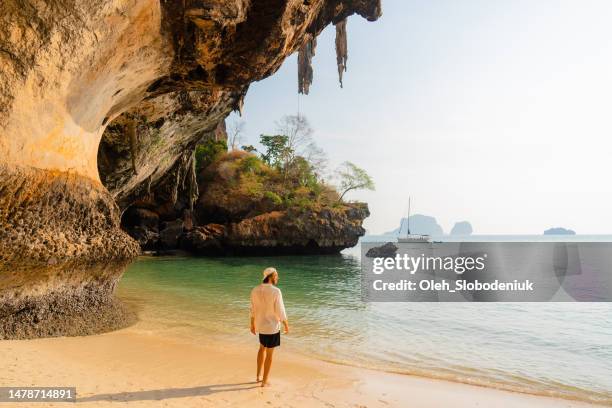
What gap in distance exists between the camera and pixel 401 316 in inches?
462

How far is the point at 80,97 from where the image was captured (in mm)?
7324

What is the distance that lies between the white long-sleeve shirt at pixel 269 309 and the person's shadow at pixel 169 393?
907 millimetres

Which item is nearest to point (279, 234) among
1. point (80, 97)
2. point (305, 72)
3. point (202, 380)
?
point (305, 72)

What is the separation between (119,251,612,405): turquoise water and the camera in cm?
708

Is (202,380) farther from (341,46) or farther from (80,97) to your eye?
(341,46)

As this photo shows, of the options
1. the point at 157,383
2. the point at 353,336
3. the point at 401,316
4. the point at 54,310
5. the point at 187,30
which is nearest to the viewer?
the point at 157,383

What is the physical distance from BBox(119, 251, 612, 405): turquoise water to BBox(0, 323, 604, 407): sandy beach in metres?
0.81

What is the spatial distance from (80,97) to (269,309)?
5353 millimetres

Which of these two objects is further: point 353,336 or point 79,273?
point 353,336

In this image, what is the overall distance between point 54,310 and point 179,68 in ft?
18.0

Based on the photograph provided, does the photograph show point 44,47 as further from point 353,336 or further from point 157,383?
point 353,336

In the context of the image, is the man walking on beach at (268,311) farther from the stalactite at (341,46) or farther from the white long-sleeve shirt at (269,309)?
the stalactite at (341,46)

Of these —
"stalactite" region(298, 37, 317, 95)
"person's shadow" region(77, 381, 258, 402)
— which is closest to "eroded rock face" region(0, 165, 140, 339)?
"person's shadow" region(77, 381, 258, 402)

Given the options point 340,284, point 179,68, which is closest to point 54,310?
point 179,68
